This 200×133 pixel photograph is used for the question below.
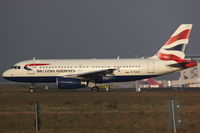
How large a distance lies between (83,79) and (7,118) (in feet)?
102

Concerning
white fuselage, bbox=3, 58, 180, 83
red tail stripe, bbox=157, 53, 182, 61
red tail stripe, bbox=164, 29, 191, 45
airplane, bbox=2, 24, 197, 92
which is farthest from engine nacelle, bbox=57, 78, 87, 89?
red tail stripe, bbox=164, 29, 191, 45

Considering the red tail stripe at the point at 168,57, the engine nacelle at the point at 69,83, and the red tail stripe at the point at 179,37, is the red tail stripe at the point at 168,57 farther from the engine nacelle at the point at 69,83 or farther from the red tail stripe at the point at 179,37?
the engine nacelle at the point at 69,83

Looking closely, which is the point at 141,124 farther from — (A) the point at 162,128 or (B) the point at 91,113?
(B) the point at 91,113

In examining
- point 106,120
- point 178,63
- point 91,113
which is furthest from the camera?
point 178,63

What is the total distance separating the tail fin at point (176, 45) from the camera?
61406 mm

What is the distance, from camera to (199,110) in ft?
107

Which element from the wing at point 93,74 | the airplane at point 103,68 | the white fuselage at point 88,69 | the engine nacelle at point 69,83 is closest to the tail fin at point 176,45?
the airplane at point 103,68

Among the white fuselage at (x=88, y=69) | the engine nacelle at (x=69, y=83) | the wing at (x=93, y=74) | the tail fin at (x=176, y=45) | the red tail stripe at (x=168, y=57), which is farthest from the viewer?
the tail fin at (x=176, y=45)

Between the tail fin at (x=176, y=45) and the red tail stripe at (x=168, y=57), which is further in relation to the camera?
the tail fin at (x=176, y=45)

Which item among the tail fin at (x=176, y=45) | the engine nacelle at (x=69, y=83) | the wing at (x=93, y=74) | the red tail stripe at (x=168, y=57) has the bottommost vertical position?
the engine nacelle at (x=69, y=83)

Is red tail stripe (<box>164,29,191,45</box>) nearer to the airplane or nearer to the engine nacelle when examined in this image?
the airplane

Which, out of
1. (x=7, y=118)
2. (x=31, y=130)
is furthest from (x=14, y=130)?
(x=7, y=118)

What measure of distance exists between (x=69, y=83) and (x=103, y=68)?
185 inches

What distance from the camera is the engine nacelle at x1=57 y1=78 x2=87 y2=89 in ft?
193
